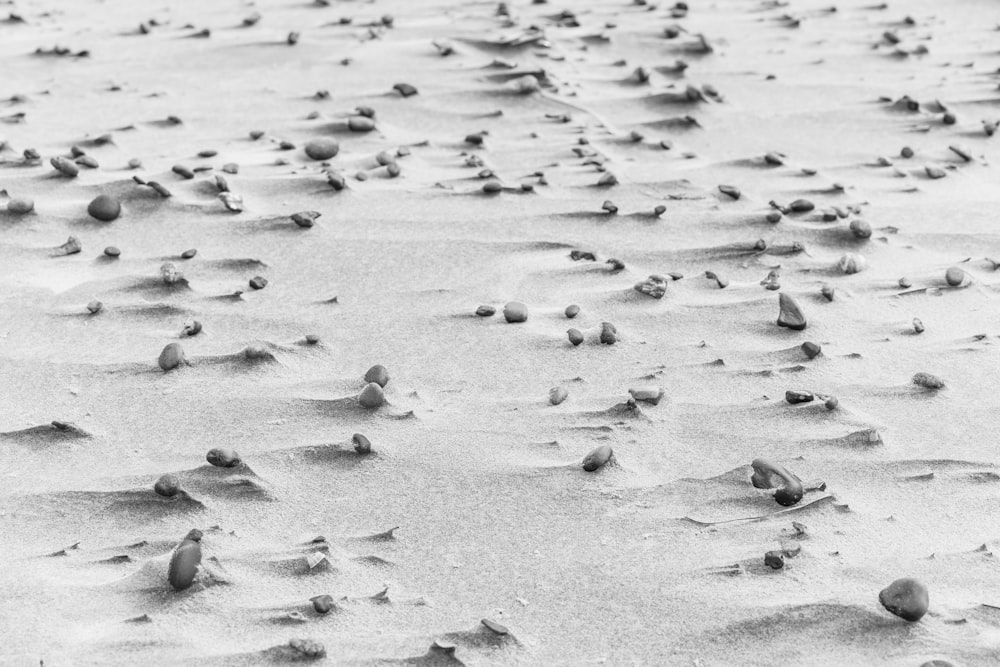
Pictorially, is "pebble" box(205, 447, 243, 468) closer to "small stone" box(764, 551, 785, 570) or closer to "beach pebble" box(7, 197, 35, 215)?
"small stone" box(764, 551, 785, 570)

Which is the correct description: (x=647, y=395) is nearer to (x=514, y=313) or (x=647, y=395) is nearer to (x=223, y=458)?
(x=514, y=313)

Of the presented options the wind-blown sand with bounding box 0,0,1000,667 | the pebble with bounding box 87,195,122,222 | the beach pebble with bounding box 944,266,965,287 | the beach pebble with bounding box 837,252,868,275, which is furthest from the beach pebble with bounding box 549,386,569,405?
the pebble with bounding box 87,195,122,222

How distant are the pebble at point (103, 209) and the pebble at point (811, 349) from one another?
6.00ft

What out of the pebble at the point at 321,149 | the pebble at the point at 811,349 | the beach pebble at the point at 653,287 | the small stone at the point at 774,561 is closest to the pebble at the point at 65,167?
the pebble at the point at 321,149

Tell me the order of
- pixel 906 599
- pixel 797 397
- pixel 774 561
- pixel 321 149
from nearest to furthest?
pixel 906 599 < pixel 774 561 < pixel 797 397 < pixel 321 149

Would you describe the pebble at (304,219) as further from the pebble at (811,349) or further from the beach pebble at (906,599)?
the beach pebble at (906,599)

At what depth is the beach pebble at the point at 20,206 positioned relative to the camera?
2.93 m

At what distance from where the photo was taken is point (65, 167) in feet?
10.4

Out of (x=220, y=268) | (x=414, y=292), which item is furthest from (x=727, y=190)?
(x=220, y=268)

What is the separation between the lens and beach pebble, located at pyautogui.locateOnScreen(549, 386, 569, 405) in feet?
7.37

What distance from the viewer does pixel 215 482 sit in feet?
6.53

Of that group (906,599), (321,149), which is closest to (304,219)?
(321,149)

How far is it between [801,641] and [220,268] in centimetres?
174

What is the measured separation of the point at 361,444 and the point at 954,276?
5.06 ft
